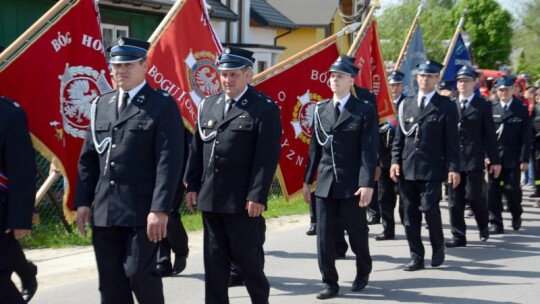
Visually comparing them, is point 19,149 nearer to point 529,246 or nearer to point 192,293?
point 192,293

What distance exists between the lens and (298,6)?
38.6 meters

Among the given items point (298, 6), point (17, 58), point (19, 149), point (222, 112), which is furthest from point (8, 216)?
point (298, 6)

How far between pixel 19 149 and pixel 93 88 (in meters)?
2.65

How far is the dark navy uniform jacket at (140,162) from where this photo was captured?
5914mm

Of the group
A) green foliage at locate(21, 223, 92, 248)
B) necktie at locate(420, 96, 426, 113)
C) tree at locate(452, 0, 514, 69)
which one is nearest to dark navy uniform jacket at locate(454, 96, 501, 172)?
necktie at locate(420, 96, 426, 113)

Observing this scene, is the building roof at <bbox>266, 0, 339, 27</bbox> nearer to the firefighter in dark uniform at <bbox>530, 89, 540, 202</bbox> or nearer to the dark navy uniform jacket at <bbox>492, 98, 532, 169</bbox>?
the firefighter in dark uniform at <bbox>530, 89, 540, 202</bbox>

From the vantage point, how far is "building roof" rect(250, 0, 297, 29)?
87.1 ft

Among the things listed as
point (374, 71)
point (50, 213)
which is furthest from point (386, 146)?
point (50, 213)

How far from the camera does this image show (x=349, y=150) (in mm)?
8227

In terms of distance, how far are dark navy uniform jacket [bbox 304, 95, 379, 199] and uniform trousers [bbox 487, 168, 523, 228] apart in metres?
4.49

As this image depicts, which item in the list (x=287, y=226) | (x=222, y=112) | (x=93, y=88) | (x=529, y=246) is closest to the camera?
(x=222, y=112)

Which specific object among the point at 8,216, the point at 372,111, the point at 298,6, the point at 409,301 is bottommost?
the point at 409,301

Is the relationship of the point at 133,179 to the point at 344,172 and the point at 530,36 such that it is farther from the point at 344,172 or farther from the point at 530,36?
the point at 530,36

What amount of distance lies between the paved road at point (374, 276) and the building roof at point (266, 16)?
15586 millimetres
